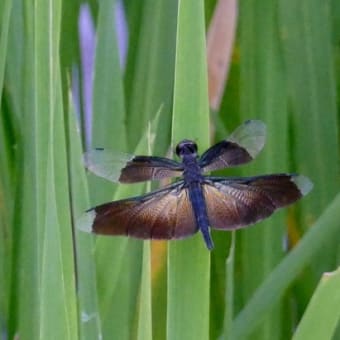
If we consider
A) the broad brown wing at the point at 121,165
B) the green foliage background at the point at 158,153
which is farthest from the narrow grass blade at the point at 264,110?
the broad brown wing at the point at 121,165

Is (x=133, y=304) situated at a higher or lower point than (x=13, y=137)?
lower

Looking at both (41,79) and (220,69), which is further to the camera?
(220,69)

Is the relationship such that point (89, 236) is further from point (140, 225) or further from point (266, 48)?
point (266, 48)

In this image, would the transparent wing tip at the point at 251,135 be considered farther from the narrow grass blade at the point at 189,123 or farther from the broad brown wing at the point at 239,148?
the narrow grass blade at the point at 189,123

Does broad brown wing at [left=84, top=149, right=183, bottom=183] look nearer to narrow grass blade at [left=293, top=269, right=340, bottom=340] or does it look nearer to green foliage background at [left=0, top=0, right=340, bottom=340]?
green foliage background at [left=0, top=0, right=340, bottom=340]

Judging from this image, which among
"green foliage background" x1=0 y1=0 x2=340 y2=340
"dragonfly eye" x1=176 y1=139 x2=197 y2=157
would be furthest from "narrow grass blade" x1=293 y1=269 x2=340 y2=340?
"dragonfly eye" x1=176 y1=139 x2=197 y2=157

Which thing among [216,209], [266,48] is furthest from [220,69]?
[216,209]
